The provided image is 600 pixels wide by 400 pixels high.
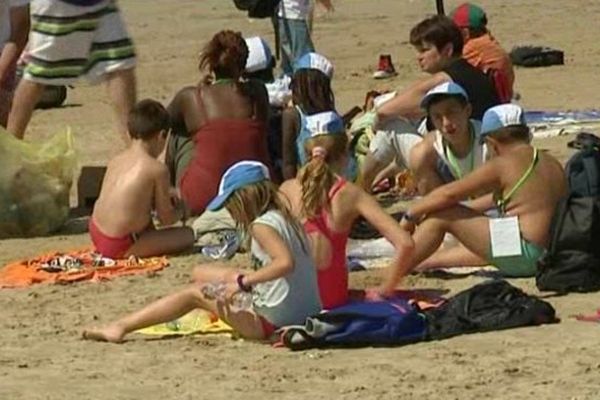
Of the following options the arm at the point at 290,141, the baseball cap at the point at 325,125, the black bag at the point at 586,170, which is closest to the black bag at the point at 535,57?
the arm at the point at 290,141

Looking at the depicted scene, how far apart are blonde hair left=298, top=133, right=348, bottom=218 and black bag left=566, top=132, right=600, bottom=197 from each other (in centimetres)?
105

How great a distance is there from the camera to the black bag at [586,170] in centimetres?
854

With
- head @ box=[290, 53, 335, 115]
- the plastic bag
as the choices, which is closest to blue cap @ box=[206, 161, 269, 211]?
head @ box=[290, 53, 335, 115]

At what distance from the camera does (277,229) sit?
7.64m

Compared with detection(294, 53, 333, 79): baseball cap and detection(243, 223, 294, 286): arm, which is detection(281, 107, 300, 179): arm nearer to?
detection(294, 53, 333, 79): baseball cap

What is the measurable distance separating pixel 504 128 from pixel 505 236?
0.48 metres

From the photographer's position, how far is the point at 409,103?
411 inches

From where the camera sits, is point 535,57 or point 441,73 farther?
point 535,57

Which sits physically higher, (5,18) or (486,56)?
(5,18)

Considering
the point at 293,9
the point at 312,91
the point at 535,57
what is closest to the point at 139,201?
the point at 312,91

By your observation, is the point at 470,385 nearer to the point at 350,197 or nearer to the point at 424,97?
the point at 350,197

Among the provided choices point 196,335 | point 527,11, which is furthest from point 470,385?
point 527,11

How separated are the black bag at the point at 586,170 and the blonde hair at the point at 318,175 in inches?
41.2

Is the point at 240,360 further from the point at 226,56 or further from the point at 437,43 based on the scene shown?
the point at 437,43
